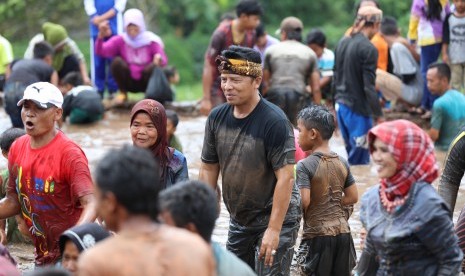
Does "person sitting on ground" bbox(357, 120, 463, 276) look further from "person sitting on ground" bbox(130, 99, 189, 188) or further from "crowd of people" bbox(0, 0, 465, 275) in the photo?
"person sitting on ground" bbox(130, 99, 189, 188)

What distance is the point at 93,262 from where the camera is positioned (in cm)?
374

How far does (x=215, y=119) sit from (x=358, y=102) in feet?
16.3

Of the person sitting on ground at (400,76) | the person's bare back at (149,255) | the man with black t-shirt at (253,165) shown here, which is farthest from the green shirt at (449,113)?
the person's bare back at (149,255)

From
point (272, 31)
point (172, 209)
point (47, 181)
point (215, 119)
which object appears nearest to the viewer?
point (172, 209)

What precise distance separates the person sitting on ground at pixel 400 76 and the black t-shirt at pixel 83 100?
146 inches

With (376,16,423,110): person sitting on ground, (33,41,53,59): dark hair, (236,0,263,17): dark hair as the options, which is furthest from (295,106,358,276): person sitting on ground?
(33,41,53,59): dark hair

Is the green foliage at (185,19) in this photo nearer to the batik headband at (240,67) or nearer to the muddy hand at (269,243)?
the batik headband at (240,67)

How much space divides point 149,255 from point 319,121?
10.8 feet

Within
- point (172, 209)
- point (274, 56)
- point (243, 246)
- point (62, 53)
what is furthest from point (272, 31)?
point (172, 209)

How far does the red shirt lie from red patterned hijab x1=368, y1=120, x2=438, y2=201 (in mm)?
1921

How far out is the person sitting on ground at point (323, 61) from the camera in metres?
13.0

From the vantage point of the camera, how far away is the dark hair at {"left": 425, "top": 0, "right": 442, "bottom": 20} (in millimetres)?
12272

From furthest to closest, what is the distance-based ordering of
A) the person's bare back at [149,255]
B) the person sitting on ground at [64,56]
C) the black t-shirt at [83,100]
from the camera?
1. the person sitting on ground at [64,56]
2. the black t-shirt at [83,100]
3. the person's bare back at [149,255]

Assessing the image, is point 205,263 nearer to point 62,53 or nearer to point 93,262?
point 93,262
